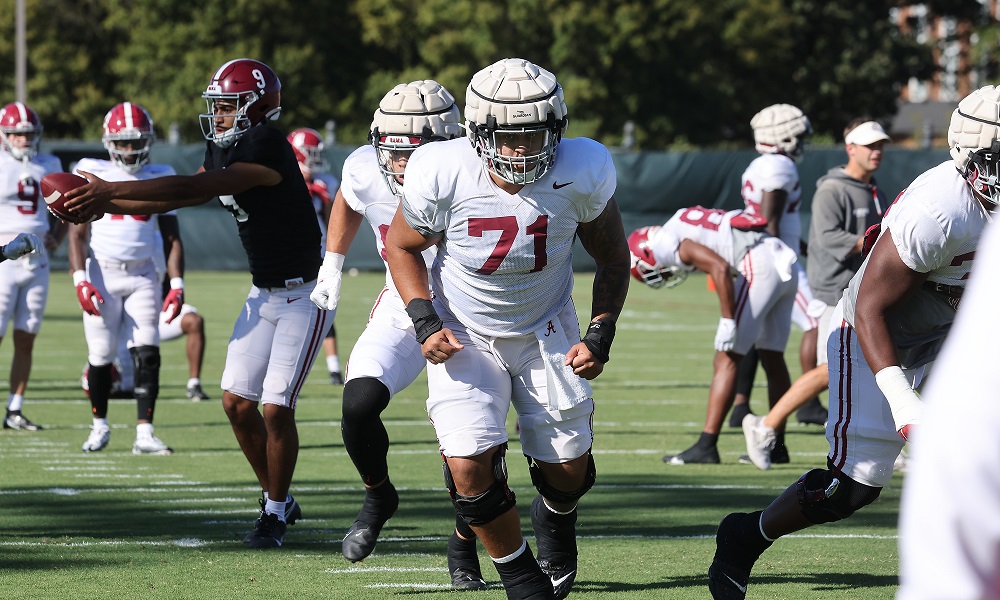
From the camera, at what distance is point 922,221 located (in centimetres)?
411

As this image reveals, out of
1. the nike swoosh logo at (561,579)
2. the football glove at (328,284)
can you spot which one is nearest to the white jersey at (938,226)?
the nike swoosh logo at (561,579)

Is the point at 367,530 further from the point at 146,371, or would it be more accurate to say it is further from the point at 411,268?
the point at 146,371

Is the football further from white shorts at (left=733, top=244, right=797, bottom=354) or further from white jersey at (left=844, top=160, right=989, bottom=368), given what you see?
white shorts at (left=733, top=244, right=797, bottom=354)

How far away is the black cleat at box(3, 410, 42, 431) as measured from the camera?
29.5 feet

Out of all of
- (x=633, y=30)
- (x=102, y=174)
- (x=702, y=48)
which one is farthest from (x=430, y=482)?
(x=702, y=48)

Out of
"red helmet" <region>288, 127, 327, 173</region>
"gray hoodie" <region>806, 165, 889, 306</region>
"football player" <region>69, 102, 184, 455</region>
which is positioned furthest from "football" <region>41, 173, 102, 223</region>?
"red helmet" <region>288, 127, 327, 173</region>

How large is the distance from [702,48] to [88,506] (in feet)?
115

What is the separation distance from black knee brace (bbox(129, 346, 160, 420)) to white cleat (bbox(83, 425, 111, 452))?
217 millimetres

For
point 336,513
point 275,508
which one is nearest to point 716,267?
point 336,513

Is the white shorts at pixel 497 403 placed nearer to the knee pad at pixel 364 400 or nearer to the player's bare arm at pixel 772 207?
the knee pad at pixel 364 400

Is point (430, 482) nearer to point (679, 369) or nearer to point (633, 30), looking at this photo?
point (679, 369)

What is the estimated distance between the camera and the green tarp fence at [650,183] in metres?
24.0

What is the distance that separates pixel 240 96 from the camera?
599cm

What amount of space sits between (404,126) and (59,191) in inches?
52.2
